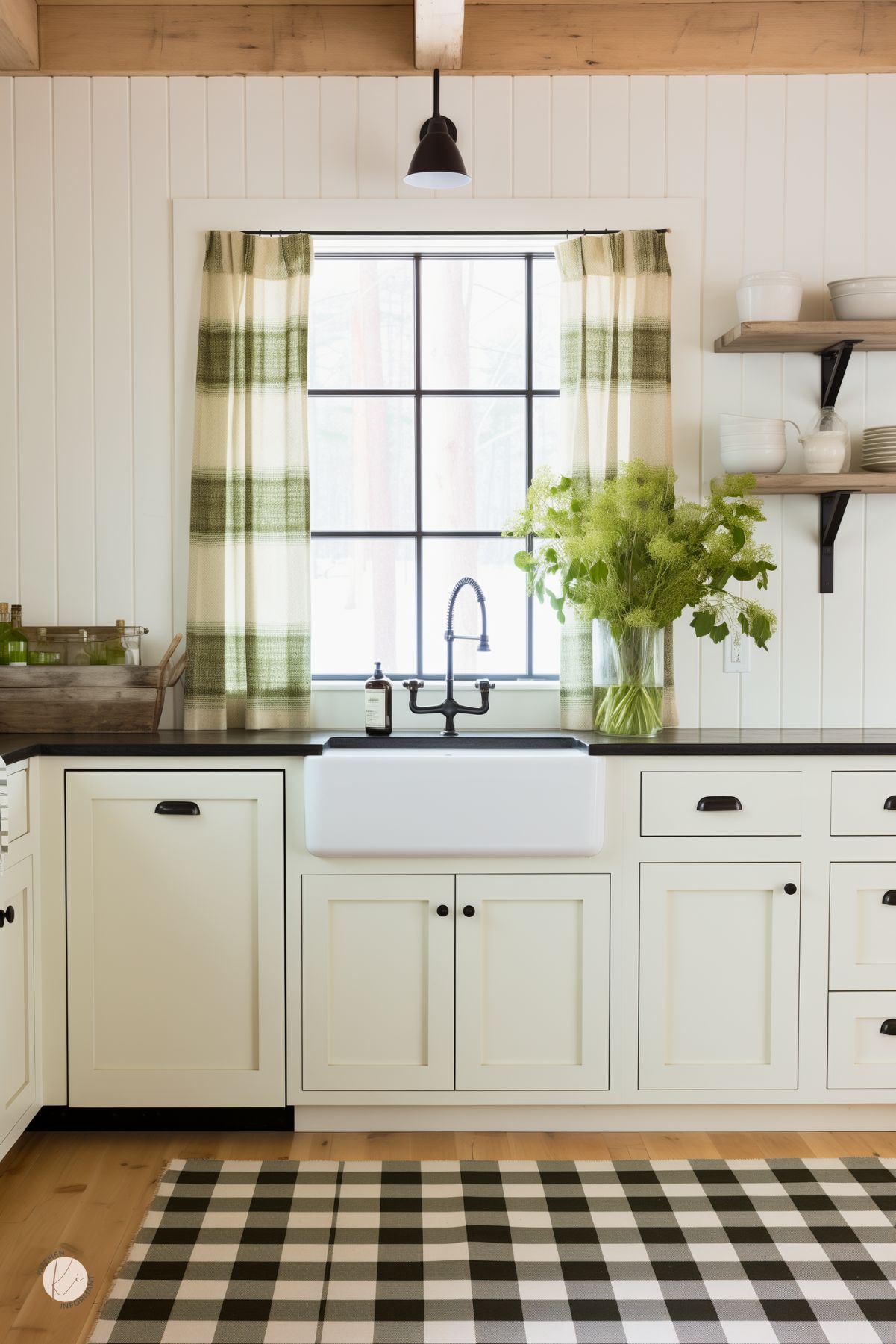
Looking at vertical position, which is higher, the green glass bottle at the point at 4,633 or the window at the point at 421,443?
the window at the point at 421,443

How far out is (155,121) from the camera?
3.09 meters

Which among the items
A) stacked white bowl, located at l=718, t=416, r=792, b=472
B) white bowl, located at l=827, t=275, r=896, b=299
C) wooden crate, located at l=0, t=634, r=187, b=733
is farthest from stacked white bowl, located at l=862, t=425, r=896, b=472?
wooden crate, located at l=0, t=634, r=187, b=733

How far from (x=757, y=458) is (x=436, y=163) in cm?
116

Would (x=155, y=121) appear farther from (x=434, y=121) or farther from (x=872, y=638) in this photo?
(x=872, y=638)

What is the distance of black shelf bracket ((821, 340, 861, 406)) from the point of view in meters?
2.99

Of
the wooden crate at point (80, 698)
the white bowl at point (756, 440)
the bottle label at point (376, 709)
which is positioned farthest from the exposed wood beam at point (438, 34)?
the wooden crate at point (80, 698)

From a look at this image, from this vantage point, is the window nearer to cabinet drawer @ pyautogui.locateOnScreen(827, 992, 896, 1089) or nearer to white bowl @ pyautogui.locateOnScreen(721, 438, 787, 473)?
white bowl @ pyautogui.locateOnScreen(721, 438, 787, 473)

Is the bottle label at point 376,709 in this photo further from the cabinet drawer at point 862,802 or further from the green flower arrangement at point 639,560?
the cabinet drawer at point 862,802

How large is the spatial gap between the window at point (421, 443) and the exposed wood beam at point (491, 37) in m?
0.55

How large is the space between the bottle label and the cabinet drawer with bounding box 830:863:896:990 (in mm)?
1226

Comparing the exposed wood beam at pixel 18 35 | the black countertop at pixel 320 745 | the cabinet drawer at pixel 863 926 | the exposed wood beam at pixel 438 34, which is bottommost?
the cabinet drawer at pixel 863 926

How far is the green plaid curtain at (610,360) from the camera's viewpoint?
10.1 ft

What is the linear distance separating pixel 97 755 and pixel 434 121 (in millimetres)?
1824

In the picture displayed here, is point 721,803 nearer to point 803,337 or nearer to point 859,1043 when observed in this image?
point 859,1043
